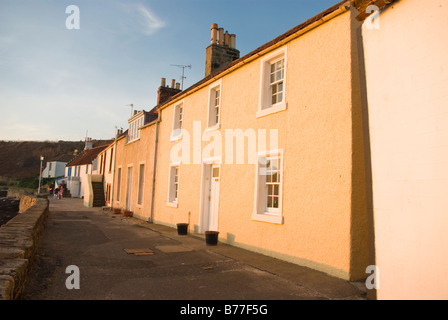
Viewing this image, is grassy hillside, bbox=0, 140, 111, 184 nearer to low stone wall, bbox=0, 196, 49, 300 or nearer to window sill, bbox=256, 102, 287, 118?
low stone wall, bbox=0, 196, 49, 300

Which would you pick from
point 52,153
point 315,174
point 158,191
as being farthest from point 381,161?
point 52,153

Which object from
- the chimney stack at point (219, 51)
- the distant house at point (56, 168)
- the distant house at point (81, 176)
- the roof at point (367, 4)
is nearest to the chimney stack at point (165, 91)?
the chimney stack at point (219, 51)

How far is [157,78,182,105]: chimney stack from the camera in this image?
2242cm

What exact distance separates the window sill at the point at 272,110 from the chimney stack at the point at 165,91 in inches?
572

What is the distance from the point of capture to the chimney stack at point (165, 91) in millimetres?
22422

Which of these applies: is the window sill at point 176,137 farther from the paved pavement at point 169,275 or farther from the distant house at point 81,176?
the distant house at point 81,176

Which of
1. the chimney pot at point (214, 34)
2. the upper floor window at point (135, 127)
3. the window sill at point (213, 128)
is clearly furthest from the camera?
the upper floor window at point (135, 127)

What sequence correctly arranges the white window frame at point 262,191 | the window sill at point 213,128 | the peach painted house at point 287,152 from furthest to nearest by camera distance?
the window sill at point 213,128 < the white window frame at point 262,191 < the peach painted house at point 287,152

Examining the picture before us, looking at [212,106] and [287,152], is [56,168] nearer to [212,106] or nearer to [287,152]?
[212,106]

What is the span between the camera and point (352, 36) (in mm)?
6590

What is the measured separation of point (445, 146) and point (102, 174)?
2978 centimetres

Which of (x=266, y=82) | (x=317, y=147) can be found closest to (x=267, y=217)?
(x=317, y=147)

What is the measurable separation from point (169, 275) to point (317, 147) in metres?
4.22

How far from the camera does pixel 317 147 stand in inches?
278
